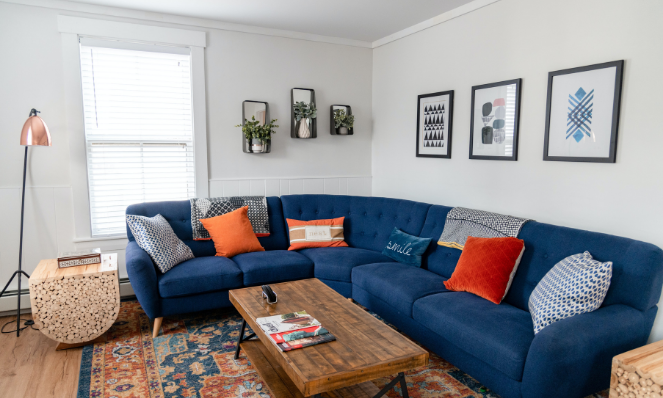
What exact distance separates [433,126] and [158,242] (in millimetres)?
2521

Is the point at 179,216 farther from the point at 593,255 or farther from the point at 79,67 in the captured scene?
the point at 593,255

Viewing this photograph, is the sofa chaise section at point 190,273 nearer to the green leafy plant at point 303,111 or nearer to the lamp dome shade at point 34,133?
the lamp dome shade at point 34,133

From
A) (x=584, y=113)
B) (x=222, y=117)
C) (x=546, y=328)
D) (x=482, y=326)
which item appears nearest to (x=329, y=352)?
(x=482, y=326)

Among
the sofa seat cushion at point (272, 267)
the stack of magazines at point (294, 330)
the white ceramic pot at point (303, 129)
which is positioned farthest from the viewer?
the white ceramic pot at point (303, 129)

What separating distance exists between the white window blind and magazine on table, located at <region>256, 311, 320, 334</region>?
212 centimetres

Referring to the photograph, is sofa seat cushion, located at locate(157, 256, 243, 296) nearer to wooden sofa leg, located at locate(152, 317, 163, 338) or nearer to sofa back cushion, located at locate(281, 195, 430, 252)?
wooden sofa leg, located at locate(152, 317, 163, 338)

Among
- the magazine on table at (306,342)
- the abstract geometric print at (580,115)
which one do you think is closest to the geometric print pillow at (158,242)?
the magazine on table at (306,342)

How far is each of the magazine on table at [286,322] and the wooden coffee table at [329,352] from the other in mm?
41

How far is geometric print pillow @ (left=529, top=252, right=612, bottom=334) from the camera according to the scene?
2.06 meters

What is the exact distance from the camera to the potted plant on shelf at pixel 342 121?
4375mm

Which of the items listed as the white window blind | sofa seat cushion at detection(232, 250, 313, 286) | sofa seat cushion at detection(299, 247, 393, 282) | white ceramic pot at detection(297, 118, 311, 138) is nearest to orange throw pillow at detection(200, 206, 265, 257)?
sofa seat cushion at detection(232, 250, 313, 286)

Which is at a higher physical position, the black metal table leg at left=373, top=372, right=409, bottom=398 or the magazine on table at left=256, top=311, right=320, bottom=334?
the magazine on table at left=256, top=311, right=320, bottom=334

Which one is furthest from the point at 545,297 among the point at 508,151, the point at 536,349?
the point at 508,151

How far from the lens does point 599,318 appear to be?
202 centimetres
